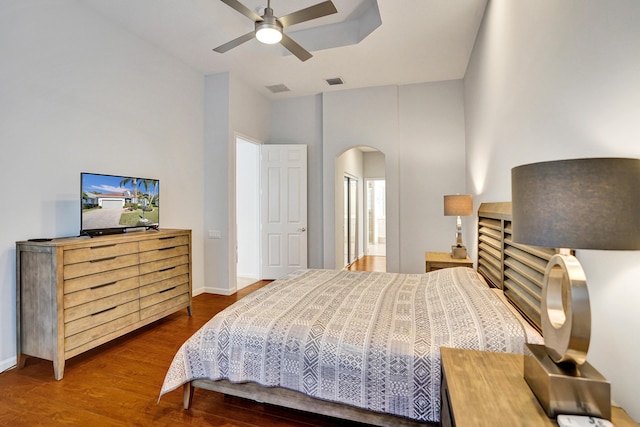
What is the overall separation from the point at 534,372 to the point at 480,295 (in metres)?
0.89

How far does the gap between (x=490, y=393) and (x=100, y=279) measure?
2846 mm

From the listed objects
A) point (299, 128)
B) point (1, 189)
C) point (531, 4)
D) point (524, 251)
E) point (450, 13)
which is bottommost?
point (524, 251)

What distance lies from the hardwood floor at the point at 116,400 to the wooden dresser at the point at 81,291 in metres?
0.16

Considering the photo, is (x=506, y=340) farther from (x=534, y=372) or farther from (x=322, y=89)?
(x=322, y=89)

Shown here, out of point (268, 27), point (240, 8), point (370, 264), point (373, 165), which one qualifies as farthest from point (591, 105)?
point (373, 165)

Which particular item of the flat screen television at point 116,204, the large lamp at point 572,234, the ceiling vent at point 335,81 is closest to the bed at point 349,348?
the large lamp at point 572,234

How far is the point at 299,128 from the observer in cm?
542

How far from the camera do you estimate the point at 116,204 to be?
2.96 meters

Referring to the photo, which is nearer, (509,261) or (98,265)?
(509,261)

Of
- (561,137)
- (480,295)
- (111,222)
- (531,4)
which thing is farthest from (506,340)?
(111,222)

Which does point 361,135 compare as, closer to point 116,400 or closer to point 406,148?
point 406,148

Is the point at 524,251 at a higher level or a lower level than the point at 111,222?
lower

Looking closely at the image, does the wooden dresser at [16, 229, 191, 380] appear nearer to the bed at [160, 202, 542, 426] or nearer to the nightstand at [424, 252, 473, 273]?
the bed at [160, 202, 542, 426]

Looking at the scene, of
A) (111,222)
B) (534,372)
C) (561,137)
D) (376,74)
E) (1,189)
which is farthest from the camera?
(376,74)
